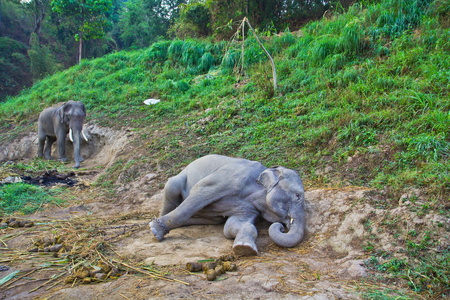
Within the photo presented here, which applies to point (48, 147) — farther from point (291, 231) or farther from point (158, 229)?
point (291, 231)

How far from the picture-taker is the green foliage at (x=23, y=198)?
4.38m

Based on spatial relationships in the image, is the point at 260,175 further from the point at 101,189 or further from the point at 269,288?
the point at 101,189

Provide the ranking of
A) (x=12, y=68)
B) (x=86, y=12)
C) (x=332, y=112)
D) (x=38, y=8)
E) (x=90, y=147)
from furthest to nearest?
1. (x=38, y=8)
2. (x=12, y=68)
3. (x=86, y=12)
4. (x=90, y=147)
5. (x=332, y=112)

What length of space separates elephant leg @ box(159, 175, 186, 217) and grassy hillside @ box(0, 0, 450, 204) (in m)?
1.56

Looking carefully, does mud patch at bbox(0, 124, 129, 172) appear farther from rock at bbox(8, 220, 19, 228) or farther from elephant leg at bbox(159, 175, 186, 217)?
elephant leg at bbox(159, 175, 186, 217)

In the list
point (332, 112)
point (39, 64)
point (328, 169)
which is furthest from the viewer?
point (39, 64)

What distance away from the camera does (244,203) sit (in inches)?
129

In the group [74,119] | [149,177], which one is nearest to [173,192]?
[149,177]

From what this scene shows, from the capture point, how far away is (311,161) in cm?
440

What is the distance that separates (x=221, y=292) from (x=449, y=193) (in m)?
2.14

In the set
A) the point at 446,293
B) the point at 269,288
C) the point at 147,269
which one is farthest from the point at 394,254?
the point at 147,269

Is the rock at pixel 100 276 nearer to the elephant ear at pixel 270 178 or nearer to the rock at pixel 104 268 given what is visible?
the rock at pixel 104 268

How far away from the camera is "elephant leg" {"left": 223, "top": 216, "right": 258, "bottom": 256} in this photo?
2.70 meters

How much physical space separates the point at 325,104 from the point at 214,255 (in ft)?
13.1
